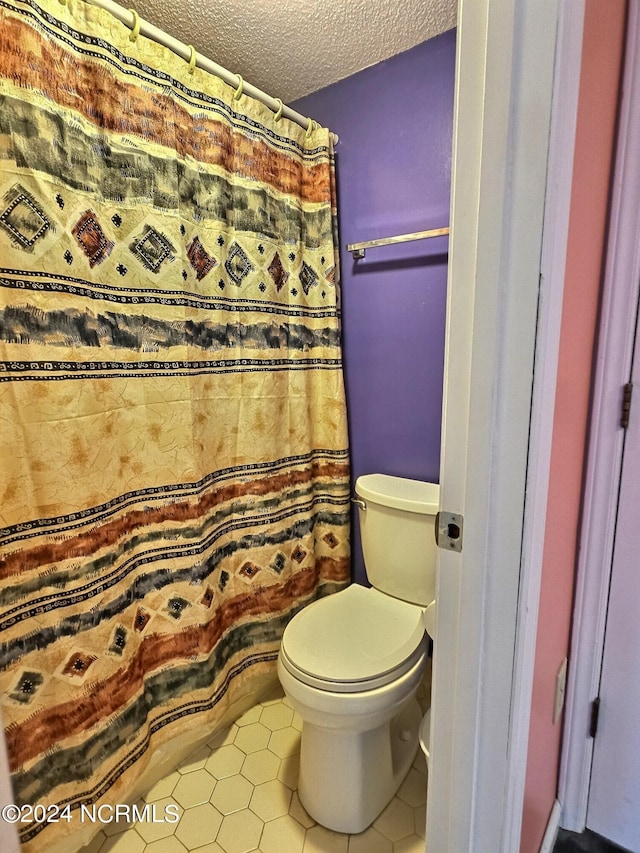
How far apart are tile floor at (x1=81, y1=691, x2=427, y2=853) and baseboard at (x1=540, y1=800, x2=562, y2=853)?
0.31 metres

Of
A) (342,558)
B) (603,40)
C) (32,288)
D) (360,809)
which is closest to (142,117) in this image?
(32,288)

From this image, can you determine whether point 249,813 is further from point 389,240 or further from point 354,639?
point 389,240

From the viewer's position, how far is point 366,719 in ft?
3.67

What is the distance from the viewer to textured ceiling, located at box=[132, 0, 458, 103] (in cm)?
126

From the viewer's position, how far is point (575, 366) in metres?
0.79

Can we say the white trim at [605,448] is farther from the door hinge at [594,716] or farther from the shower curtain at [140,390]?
the shower curtain at [140,390]

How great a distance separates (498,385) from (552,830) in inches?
47.2

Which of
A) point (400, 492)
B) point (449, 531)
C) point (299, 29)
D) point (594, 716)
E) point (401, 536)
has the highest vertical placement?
point (299, 29)

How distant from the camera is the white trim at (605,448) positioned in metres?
0.88

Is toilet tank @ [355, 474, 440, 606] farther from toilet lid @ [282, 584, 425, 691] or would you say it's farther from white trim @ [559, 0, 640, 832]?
white trim @ [559, 0, 640, 832]

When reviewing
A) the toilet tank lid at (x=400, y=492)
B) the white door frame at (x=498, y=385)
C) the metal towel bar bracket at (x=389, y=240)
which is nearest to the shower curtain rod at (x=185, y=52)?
the metal towel bar bracket at (x=389, y=240)

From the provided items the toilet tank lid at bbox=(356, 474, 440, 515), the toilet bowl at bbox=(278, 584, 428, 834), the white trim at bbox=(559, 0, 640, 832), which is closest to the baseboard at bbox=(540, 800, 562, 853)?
the white trim at bbox=(559, 0, 640, 832)

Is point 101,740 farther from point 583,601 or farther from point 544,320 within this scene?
point 544,320

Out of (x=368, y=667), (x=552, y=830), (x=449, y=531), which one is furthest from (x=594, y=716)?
(x=449, y=531)
